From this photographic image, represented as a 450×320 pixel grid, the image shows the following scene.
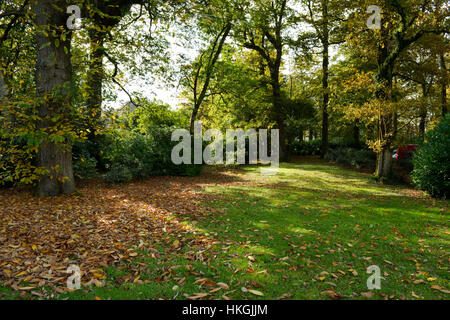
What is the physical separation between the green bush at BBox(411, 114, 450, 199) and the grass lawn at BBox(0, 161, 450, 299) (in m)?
1.86

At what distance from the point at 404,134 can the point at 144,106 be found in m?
13.6

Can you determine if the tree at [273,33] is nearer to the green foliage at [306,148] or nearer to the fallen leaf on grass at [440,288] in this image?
the green foliage at [306,148]

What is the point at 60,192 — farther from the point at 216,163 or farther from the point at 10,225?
the point at 216,163

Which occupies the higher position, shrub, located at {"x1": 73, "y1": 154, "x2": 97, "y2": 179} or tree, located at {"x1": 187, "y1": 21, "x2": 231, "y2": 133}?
tree, located at {"x1": 187, "y1": 21, "x2": 231, "y2": 133}

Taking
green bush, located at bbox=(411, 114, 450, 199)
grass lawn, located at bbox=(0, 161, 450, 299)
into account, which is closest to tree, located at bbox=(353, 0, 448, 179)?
green bush, located at bbox=(411, 114, 450, 199)

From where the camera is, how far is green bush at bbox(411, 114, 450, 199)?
8.58 metres

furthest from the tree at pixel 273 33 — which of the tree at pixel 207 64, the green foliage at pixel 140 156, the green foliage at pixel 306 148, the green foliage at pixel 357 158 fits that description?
the green foliage at pixel 140 156

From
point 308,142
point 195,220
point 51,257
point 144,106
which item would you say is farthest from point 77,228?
point 308,142

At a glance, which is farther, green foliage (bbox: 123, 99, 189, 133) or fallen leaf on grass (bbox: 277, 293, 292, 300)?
green foliage (bbox: 123, 99, 189, 133)

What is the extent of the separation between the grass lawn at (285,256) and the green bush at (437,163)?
186 centimetres

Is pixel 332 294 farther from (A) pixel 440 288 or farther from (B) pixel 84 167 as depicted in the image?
(B) pixel 84 167

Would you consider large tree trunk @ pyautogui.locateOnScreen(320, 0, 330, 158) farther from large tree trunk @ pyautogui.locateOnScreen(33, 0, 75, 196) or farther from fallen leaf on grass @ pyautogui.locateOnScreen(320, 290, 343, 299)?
fallen leaf on grass @ pyautogui.locateOnScreen(320, 290, 343, 299)

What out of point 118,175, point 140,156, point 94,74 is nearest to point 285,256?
point 118,175

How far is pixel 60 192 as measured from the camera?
6680 mm
